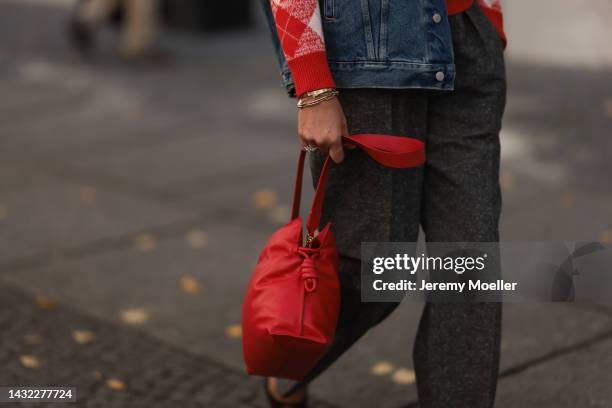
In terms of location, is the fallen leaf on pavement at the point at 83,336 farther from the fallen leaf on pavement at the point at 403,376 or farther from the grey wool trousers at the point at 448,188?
the grey wool trousers at the point at 448,188

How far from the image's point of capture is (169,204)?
243 inches

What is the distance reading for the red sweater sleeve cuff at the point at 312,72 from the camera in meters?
2.75

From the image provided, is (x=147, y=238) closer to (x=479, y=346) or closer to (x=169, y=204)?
(x=169, y=204)

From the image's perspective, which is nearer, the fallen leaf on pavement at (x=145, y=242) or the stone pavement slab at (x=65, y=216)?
the fallen leaf on pavement at (x=145, y=242)

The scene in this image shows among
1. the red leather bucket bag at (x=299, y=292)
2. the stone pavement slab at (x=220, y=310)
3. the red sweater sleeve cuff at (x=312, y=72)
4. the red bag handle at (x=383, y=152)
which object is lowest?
the stone pavement slab at (x=220, y=310)

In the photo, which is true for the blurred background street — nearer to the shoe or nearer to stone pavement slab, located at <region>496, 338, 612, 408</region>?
stone pavement slab, located at <region>496, 338, 612, 408</region>

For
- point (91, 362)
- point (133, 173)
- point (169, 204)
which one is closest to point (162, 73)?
point (133, 173)

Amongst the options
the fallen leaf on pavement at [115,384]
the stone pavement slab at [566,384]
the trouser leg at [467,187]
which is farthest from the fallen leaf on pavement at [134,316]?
the trouser leg at [467,187]

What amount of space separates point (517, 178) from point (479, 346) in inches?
139

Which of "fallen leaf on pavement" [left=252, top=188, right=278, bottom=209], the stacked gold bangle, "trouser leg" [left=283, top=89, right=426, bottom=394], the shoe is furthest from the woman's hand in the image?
"fallen leaf on pavement" [left=252, top=188, right=278, bottom=209]

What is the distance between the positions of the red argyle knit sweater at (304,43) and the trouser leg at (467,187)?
14.2 inches

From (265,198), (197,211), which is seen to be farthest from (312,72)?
(265,198)

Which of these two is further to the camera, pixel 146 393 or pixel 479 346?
pixel 146 393

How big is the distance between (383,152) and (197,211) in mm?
3411
